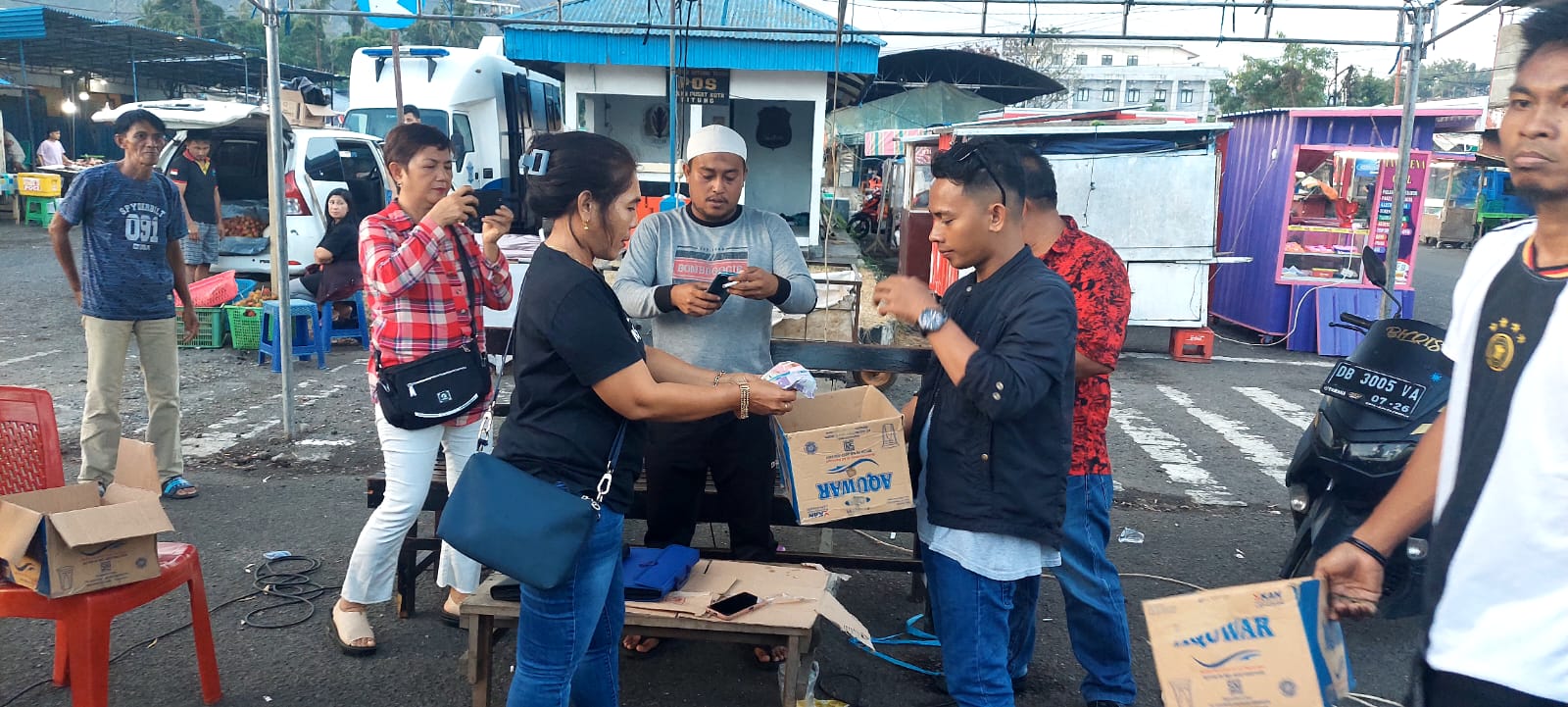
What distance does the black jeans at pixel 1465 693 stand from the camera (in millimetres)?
1573

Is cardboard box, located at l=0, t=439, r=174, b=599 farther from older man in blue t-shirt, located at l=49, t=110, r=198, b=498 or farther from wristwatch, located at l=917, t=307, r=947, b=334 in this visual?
wristwatch, located at l=917, t=307, r=947, b=334

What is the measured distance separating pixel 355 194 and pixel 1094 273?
35.3ft

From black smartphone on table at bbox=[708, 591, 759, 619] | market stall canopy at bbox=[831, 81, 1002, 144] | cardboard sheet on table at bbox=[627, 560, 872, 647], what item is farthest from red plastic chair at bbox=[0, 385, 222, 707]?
market stall canopy at bbox=[831, 81, 1002, 144]

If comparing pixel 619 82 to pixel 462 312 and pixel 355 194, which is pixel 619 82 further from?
pixel 462 312

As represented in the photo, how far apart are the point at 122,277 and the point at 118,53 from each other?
23.4 meters

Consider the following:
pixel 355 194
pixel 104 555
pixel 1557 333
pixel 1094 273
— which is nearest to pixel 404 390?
pixel 104 555

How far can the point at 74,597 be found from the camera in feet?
9.53

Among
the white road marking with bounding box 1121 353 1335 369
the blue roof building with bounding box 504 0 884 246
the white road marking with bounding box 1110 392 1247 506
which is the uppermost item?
the blue roof building with bounding box 504 0 884 246

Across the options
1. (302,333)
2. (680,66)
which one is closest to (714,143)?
(302,333)

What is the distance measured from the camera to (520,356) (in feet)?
7.94

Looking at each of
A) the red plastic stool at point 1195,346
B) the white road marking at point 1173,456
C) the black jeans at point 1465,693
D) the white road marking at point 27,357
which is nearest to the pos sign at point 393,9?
the white road marking at point 27,357

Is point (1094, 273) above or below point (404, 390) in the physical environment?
above

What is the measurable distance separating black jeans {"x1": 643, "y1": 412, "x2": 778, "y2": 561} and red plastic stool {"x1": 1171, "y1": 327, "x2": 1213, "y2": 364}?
7578 mm

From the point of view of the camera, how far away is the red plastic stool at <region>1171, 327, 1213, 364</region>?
10.0 m
